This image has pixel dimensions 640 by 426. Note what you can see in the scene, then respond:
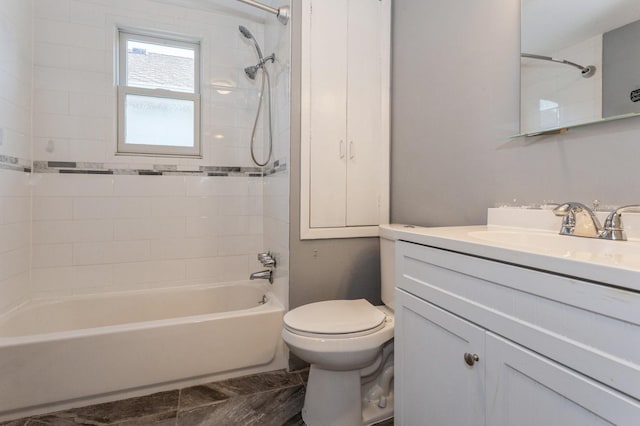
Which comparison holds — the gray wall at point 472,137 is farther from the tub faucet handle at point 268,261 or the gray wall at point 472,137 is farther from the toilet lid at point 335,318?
the tub faucet handle at point 268,261

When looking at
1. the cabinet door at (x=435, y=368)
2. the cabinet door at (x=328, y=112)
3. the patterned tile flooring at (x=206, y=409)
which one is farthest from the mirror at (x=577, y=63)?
the patterned tile flooring at (x=206, y=409)

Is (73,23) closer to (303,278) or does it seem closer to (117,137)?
(117,137)

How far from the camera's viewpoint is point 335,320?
4.35 feet

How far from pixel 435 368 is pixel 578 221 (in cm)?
63

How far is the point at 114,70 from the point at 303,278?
1869 mm

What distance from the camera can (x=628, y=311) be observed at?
498 mm

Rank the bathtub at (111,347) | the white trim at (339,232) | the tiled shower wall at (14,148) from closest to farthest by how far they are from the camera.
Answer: the bathtub at (111,347) → the tiled shower wall at (14,148) → the white trim at (339,232)

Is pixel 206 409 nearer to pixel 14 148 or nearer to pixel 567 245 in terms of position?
pixel 567 245

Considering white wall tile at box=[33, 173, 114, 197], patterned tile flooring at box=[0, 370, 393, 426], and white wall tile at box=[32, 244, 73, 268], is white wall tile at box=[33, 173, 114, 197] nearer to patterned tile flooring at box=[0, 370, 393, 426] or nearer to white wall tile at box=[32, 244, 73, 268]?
white wall tile at box=[32, 244, 73, 268]

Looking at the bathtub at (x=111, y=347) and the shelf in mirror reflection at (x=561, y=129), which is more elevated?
the shelf in mirror reflection at (x=561, y=129)

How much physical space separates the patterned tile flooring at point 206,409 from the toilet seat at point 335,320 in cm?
48

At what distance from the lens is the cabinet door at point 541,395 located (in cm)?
53

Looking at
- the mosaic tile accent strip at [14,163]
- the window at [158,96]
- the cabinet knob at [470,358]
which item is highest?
the window at [158,96]

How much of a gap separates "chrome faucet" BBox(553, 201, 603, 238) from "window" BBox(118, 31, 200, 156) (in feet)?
7.12
